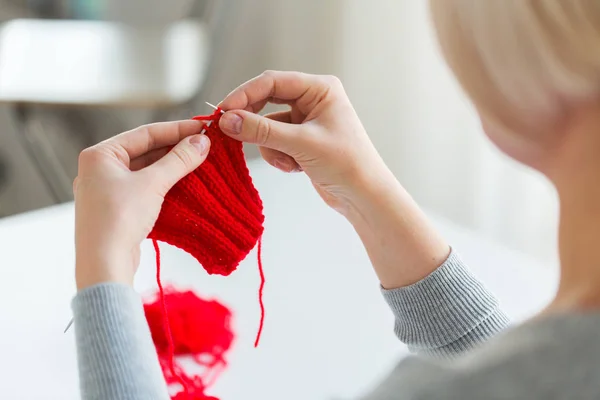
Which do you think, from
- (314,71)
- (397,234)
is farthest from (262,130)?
(314,71)

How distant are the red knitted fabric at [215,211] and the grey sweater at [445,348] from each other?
6.9 inches

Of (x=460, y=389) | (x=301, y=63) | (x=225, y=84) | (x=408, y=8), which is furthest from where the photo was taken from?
(x=225, y=84)

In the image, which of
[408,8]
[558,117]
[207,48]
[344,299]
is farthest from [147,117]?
[558,117]

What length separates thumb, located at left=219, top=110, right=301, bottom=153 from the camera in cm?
85

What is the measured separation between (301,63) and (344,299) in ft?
4.19

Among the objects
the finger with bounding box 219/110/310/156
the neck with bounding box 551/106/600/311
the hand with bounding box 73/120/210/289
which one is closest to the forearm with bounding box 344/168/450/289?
the finger with bounding box 219/110/310/156

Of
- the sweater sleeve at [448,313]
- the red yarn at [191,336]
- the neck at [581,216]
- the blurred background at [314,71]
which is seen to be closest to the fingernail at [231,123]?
the red yarn at [191,336]

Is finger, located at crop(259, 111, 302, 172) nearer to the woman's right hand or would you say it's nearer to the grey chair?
the woman's right hand

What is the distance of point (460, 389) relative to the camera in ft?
1.65

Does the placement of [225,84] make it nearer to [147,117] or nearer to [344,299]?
[147,117]

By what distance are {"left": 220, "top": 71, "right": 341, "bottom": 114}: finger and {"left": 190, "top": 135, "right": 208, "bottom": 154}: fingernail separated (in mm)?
51

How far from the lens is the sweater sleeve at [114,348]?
655mm

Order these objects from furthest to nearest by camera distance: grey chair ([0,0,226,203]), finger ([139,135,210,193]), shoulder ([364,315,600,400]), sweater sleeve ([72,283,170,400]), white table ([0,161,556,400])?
grey chair ([0,0,226,203]) → white table ([0,161,556,400]) → finger ([139,135,210,193]) → sweater sleeve ([72,283,170,400]) → shoulder ([364,315,600,400])

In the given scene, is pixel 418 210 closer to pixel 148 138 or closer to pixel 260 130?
pixel 260 130
